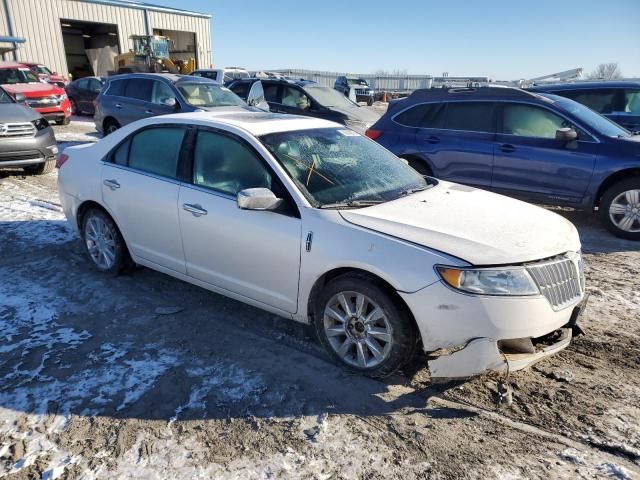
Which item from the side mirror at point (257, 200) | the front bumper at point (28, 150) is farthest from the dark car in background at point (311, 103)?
the side mirror at point (257, 200)

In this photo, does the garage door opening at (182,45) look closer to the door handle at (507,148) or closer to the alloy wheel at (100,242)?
the door handle at (507,148)

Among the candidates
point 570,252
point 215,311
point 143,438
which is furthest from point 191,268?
point 570,252

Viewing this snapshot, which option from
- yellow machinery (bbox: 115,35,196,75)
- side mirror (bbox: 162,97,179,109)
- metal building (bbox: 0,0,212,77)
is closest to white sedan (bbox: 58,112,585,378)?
side mirror (bbox: 162,97,179,109)

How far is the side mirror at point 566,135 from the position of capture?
6.19 meters

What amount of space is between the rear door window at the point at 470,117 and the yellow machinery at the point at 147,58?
79.7 ft

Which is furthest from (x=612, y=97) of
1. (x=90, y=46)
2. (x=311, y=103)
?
(x=90, y=46)

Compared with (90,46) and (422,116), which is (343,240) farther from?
(90,46)

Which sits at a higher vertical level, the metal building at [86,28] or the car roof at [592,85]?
the metal building at [86,28]

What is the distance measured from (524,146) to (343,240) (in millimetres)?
4508

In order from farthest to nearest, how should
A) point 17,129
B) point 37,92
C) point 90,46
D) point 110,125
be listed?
point 90,46 < point 37,92 < point 110,125 < point 17,129

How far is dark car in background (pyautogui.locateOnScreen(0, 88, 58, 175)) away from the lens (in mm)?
8281

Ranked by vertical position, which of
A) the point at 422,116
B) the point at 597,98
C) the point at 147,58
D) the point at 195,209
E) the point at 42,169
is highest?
the point at 147,58

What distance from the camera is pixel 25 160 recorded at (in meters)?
8.59

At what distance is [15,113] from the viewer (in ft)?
28.3
